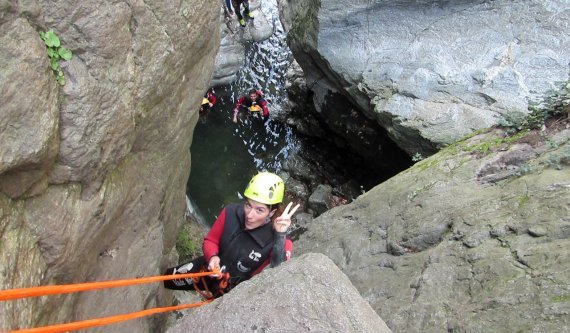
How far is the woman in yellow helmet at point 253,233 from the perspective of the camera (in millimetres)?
4129

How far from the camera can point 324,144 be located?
46.8ft

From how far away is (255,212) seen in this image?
4.17 meters

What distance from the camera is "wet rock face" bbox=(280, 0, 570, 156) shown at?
30.2 ft

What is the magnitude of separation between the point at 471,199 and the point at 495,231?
0.75 m

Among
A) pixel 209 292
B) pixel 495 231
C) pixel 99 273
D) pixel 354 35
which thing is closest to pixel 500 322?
pixel 495 231

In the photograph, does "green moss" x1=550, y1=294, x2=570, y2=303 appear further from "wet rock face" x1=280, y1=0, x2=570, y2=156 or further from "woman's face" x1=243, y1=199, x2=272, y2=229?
"wet rock face" x1=280, y1=0, x2=570, y2=156

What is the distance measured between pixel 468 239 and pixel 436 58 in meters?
6.00

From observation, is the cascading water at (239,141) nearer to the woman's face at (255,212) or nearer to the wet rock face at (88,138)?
the wet rock face at (88,138)

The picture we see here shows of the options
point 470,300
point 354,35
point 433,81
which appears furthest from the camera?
point 354,35

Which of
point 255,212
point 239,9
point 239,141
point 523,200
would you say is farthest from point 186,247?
point 239,9

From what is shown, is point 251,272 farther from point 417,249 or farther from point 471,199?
point 471,199

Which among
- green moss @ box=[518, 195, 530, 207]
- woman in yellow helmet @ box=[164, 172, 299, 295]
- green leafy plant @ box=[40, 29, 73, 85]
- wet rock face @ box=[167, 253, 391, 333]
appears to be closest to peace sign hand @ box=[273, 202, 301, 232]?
woman in yellow helmet @ box=[164, 172, 299, 295]

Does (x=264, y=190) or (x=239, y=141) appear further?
(x=239, y=141)

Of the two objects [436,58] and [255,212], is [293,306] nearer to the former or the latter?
[255,212]
